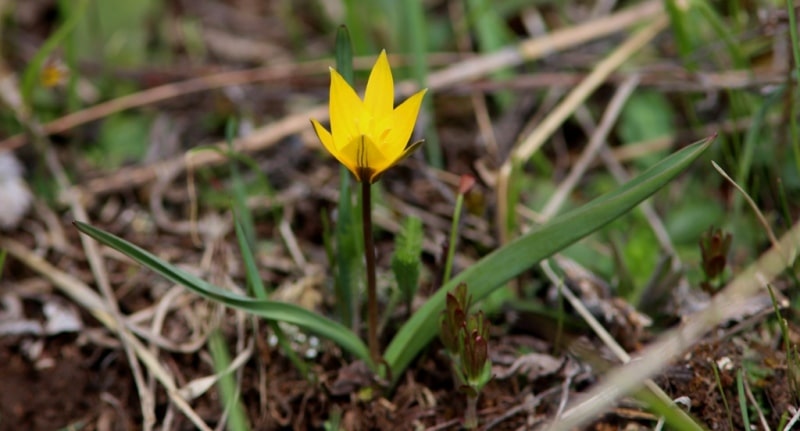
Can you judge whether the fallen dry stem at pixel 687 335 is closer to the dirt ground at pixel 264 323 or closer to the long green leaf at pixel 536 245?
the dirt ground at pixel 264 323

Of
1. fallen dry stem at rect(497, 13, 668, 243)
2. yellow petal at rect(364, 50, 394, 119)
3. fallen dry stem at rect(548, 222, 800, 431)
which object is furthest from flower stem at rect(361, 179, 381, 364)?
fallen dry stem at rect(497, 13, 668, 243)

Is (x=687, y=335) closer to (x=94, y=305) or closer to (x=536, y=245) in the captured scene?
(x=536, y=245)

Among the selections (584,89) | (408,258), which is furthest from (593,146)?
(408,258)

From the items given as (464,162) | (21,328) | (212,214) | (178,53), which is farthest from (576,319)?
(178,53)

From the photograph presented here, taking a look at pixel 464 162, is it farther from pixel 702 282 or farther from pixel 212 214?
pixel 702 282

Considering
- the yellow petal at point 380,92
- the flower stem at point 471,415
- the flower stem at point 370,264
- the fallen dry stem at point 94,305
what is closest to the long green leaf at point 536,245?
the flower stem at point 370,264

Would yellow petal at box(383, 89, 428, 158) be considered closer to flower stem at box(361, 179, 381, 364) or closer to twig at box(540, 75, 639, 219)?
flower stem at box(361, 179, 381, 364)

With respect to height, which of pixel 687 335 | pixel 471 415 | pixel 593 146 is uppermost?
pixel 593 146
